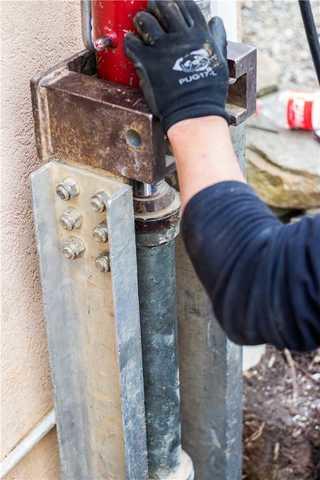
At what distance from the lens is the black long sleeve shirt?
1153 mm

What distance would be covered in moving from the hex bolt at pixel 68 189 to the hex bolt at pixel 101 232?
0.07 metres

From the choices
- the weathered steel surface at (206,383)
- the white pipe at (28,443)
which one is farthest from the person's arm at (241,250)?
the white pipe at (28,443)

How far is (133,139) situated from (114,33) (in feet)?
0.55

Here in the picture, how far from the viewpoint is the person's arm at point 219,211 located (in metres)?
1.16

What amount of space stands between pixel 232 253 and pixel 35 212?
38cm

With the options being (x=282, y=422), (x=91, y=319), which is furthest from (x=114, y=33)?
(x=282, y=422)

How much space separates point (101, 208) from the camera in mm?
1369

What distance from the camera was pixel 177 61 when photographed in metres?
1.23

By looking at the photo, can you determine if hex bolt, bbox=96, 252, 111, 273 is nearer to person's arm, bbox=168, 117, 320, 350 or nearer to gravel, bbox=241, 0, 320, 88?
person's arm, bbox=168, 117, 320, 350

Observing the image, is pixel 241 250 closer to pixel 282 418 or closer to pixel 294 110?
pixel 282 418

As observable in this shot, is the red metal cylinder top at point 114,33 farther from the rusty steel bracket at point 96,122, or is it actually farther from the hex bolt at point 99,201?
the hex bolt at point 99,201

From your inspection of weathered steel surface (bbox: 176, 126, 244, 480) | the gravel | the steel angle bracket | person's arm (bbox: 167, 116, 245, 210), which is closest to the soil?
weathered steel surface (bbox: 176, 126, 244, 480)

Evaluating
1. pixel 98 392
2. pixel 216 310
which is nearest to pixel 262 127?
pixel 98 392

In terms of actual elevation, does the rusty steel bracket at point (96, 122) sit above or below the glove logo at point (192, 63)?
below
